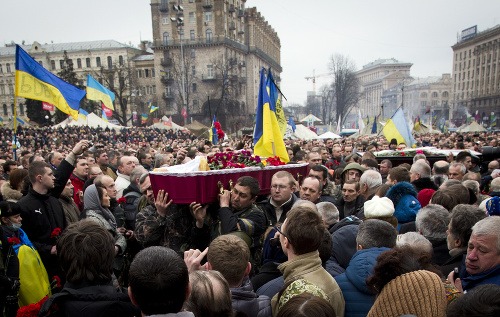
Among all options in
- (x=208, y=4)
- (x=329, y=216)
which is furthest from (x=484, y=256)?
(x=208, y=4)

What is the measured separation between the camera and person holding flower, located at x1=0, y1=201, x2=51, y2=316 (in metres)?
→ 3.44

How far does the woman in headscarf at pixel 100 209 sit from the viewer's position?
4810mm

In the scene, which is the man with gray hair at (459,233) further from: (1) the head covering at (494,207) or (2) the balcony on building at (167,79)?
(2) the balcony on building at (167,79)

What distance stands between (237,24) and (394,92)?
59926mm

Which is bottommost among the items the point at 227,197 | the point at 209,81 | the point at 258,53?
the point at 227,197

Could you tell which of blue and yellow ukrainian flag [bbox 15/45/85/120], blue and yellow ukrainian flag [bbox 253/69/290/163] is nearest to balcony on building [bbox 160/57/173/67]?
blue and yellow ukrainian flag [bbox 15/45/85/120]

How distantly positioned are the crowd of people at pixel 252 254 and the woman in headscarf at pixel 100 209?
0.01m

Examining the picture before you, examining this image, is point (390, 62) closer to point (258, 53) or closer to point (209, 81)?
point (258, 53)

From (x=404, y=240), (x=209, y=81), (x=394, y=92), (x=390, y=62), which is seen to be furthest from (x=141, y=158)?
(x=390, y=62)

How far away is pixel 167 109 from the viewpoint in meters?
68.4

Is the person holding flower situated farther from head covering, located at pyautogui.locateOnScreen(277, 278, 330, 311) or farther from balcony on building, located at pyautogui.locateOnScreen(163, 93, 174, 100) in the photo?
balcony on building, located at pyautogui.locateOnScreen(163, 93, 174, 100)

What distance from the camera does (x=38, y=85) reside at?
8859 mm

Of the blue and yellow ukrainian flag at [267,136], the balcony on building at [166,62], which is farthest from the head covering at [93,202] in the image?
the balcony on building at [166,62]

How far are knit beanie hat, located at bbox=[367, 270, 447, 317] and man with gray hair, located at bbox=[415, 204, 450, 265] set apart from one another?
1525 millimetres
